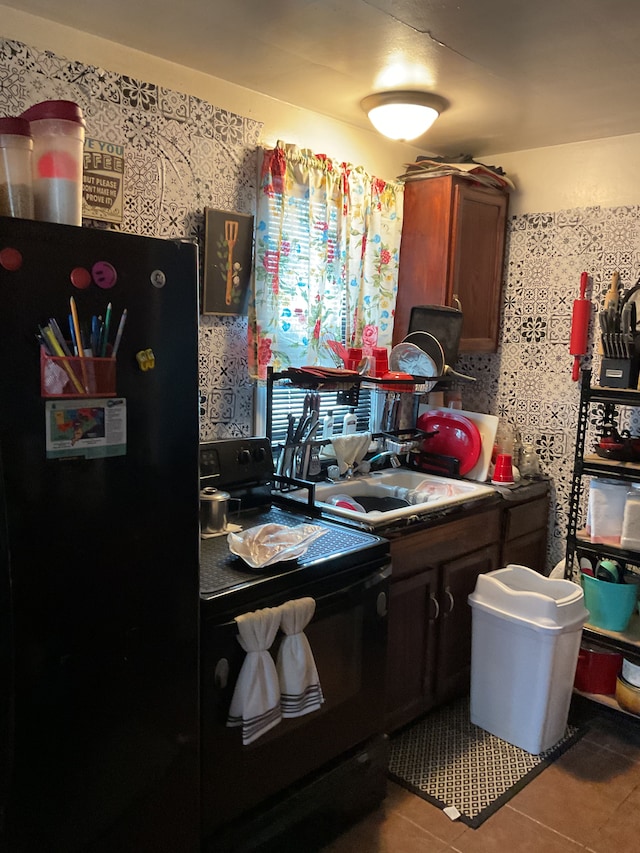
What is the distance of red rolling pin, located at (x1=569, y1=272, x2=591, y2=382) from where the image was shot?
2.96 metres

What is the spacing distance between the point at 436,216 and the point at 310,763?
2202 millimetres

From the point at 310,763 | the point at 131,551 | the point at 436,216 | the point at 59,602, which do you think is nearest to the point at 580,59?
the point at 436,216

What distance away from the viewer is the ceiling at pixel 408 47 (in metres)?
1.75

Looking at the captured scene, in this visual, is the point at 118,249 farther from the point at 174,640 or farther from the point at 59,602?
the point at 174,640

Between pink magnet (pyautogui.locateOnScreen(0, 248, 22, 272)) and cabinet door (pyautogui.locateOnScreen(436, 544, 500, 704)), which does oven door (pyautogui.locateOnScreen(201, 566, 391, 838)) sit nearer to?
cabinet door (pyautogui.locateOnScreen(436, 544, 500, 704))

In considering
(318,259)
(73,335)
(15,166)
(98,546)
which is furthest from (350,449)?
(15,166)

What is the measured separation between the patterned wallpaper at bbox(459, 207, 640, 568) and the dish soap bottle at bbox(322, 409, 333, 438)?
85 centimetres

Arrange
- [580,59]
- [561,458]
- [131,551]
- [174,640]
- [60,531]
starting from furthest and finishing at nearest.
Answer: [561,458] → [580,59] → [174,640] → [131,551] → [60,531]

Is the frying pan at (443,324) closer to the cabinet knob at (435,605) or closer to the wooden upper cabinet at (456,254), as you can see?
the wooden upper cabinet at (456,254)

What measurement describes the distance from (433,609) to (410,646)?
Result: 16 cm

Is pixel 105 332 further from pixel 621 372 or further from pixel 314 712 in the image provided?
pixel 621 372

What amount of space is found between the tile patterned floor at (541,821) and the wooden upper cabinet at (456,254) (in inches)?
68.3

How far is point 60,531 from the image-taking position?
129 cm

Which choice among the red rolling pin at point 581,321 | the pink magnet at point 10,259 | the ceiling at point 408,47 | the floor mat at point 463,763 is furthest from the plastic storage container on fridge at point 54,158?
the red rolling pin at point 581,321
